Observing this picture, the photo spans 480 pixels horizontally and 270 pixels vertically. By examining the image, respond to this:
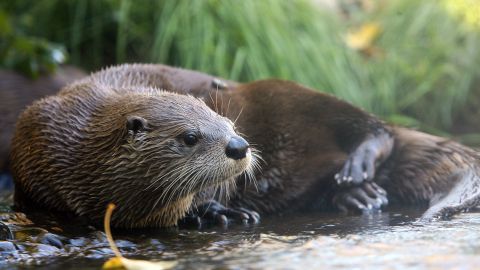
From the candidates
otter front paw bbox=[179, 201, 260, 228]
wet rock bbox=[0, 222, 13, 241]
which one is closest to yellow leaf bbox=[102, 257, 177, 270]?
wet rock bbox=[0, 222, 13, 241]

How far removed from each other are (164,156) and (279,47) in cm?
313

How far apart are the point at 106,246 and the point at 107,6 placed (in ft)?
12.1

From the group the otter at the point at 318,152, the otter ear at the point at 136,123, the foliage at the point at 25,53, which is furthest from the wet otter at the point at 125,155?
the foliage at the point at 25,53

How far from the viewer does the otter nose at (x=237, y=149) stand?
3.24 meters

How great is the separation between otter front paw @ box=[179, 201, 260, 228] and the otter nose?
0.42 meters

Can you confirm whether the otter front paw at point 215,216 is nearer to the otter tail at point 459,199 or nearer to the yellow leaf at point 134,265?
the otter tail at point 459,199

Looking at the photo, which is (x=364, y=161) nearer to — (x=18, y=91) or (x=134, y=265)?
(x=134, y=265)

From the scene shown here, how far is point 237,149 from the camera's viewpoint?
3240 millimetres

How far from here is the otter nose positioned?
3.24 metres

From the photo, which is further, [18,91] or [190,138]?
[18,91]

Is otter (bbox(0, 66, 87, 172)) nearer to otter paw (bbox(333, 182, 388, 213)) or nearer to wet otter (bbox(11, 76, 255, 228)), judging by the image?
wet otter (bbox(11, 76, 255, 228))

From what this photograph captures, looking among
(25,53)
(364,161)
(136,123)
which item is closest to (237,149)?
(136,123)

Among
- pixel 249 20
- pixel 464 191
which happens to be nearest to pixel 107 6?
pixel 249 20

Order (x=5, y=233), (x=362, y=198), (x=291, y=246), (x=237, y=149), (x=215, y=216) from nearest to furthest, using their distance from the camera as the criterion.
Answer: (x=291, y=246) → (x=5, y=233) → (x=237, y=149) → (x=215, y=216) → (x=362, y=198)
